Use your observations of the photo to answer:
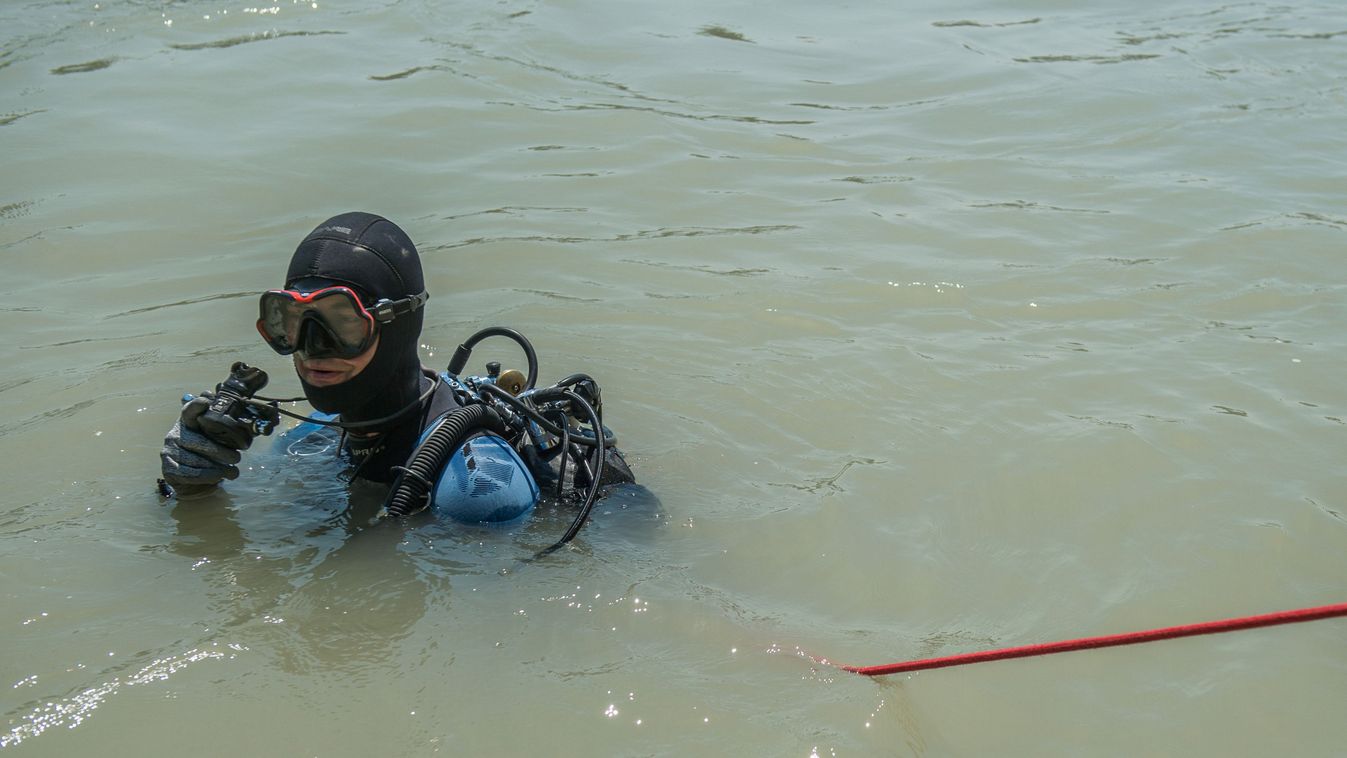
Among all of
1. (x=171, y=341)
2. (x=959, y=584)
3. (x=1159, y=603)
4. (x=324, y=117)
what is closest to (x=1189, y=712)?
(x=1159, y=603)

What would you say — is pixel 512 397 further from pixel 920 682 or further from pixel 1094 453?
pixel 1094 453

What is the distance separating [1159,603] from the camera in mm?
4074

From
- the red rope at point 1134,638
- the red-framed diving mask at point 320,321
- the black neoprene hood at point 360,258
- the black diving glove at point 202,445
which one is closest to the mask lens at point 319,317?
the red-framed diving mask at point 320,321

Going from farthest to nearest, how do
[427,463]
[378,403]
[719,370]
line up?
[719,370] → [378,403] → [427,463]

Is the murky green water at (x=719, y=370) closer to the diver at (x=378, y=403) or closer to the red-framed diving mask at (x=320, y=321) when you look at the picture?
the diver at (x=378, y=403)

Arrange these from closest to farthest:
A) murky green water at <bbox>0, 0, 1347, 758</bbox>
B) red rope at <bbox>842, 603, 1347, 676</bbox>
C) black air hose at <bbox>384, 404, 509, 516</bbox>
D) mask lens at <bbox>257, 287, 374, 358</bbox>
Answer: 1. red rope at <bbox>842, 603, 1347, 676</bbox>
2. murky green water at <bbox>0, 0, 1347, 758</bbox>
3. mask lens at <bbox>257, 287, 374, 358</bbox>
4. black air hose at <bbox>384, 404, 509, 516</bbox>

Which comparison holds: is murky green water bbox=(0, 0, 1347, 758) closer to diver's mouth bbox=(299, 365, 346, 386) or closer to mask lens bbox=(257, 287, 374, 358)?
diver's mouth bbox=(299, 365, 346, 386)

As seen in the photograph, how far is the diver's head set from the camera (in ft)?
12.0

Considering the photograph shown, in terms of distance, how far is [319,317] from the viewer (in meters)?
3.65

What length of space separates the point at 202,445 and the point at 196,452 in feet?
0.14

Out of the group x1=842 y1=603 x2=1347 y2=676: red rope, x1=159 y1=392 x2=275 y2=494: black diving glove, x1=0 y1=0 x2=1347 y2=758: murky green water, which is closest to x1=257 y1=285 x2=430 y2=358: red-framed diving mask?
x1=159 y1=392 x2=275 y2=494: black diving glove

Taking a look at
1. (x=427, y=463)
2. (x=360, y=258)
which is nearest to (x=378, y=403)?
(x=427, y=463)

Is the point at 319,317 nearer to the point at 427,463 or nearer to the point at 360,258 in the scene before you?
the point at 360,258

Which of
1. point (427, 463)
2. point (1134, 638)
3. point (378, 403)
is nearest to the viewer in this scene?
point (1134, 638)
